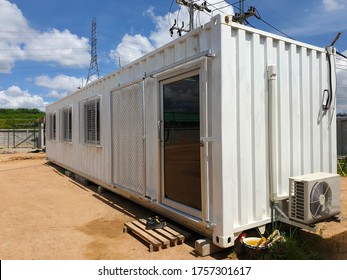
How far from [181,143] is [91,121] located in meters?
4.14

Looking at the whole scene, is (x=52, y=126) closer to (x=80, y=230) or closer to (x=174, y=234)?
(x=80, y=230)

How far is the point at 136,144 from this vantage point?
17.1 feet

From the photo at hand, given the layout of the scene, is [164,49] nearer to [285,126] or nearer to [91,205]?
[285,126]

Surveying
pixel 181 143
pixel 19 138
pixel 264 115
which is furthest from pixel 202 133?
pixel 19 138

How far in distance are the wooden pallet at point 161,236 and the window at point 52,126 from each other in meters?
8.68

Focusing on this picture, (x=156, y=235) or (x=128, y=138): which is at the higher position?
(x=128, y=138)

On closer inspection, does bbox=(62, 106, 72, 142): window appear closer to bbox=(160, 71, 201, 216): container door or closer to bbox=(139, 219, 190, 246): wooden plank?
bbox=(160, 71, 201, 216): container door

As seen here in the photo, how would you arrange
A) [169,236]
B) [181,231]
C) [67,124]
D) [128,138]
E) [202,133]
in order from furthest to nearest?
[67,124] < [128,138] < [181,231] < [169,236] < [202,133]

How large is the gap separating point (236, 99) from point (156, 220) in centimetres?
204

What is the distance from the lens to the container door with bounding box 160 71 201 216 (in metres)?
3.93

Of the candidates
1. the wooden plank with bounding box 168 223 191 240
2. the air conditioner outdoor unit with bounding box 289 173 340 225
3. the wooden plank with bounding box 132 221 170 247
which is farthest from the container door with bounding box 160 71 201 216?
the air conditioner outdoor unit with bounding box 289 173 340 225

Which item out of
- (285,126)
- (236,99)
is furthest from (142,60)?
(285,126)

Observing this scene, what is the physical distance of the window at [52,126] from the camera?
11.9 metres

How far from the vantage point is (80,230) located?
4703 mm
